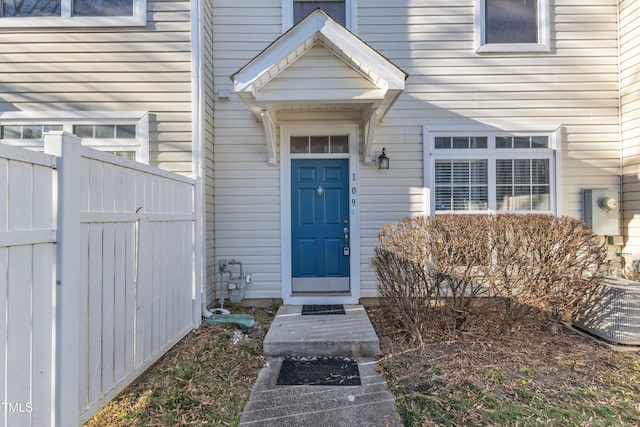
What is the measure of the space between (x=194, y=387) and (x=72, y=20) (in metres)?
→ 4.62

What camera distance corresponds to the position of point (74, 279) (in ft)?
6.41

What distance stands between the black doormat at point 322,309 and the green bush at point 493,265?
1.04m

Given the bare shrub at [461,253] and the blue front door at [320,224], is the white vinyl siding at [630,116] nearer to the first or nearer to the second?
the bare shrub at [461,253]

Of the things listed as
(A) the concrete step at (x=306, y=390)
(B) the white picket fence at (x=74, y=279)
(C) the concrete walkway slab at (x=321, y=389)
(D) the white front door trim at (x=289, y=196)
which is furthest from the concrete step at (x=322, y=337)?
(B) the white picket fence at (x=74, y=279)

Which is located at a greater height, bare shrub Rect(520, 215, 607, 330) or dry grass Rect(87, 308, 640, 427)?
bare shrub Rect(520, 215, 607, 330)

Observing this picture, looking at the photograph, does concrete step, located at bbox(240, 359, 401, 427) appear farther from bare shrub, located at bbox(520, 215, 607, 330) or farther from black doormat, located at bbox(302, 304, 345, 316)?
bare shrub, located at bbox(520, 215, 607, 330)

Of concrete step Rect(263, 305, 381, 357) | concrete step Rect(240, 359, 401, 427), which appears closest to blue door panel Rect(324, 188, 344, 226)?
concrete step Rect(263, 305, 381, 357)

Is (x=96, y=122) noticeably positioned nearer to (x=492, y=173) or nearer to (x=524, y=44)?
(x=492, y=173)

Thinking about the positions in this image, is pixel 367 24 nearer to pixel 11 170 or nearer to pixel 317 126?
pixel 317 126

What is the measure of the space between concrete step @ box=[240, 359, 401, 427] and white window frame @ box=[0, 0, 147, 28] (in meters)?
4.49

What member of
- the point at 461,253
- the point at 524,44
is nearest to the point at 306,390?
the point at 461,253

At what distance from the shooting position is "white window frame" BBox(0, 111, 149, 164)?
4293mm

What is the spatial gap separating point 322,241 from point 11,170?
373 centimetres

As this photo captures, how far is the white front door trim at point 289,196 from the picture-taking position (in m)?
4.83
